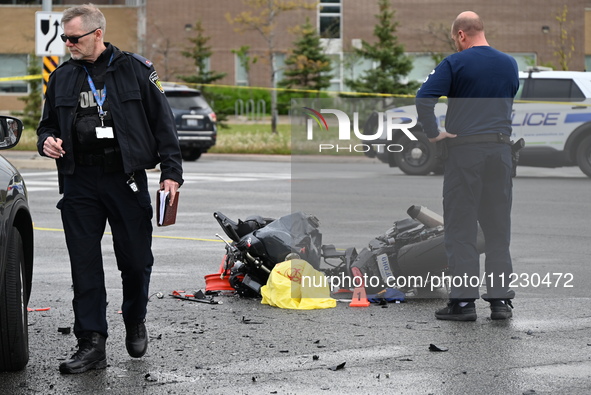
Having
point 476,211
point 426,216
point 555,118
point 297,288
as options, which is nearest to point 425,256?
point 426,216

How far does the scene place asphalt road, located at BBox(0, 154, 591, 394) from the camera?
17.3ft

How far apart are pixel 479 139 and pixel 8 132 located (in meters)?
3.01

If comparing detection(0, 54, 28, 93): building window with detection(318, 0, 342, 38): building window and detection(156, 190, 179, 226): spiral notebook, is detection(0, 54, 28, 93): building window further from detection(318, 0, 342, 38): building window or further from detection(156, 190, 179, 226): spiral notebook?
detection(156, 190, 179, 226): spiral notebook

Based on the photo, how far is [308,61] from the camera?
153 feet

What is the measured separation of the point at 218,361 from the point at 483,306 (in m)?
2.49

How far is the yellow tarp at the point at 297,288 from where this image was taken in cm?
740

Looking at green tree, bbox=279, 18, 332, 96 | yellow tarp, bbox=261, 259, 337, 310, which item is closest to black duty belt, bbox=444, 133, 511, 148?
yellow tarp, bbox=261, 259, 337, 310

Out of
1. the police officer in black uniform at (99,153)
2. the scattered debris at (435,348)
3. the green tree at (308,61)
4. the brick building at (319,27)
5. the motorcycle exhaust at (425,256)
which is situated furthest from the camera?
the brick building at (319,27)

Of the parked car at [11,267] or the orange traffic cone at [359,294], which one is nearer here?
the parked car at [11,267]

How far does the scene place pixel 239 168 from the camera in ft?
76.9

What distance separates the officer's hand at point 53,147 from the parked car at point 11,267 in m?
0.16

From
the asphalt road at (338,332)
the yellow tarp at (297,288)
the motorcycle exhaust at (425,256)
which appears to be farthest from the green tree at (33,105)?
the motorcycle exhaust at (425,256)

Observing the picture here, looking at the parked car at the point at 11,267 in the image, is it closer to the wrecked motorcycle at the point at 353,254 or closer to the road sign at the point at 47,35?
the wrecked motorcycle at the point at 353,254

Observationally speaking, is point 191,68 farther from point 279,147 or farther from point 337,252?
point 337,252
